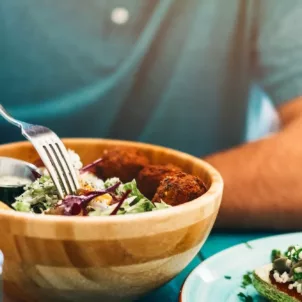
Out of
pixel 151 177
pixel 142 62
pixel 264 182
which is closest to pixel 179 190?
pixel 151 177

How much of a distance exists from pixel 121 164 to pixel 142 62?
0.62 meters

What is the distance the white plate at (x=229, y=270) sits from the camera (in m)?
0.68

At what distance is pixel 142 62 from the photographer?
1409 mm

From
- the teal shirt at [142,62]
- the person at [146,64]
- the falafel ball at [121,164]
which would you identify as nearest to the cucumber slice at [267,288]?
the falafel ball at [121,164]

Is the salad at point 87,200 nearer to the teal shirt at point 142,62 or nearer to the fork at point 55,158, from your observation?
the fork at point 55,158

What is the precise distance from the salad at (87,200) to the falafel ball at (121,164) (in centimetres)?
5

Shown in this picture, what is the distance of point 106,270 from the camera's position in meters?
0.60

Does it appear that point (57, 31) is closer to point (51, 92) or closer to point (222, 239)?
point (51, 92)

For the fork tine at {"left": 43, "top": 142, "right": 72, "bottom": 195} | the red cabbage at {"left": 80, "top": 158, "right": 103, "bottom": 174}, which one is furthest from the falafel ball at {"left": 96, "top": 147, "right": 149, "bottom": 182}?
the fork tine at {"left": 43, "top": 142, "right": 72, "bottom": 195}

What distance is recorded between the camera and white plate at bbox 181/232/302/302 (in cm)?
68

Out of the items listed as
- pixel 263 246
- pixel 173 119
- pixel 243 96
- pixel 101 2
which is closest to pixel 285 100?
pixel 243 96

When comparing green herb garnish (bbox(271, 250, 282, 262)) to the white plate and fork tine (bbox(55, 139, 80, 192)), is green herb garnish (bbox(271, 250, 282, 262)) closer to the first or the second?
the white plate

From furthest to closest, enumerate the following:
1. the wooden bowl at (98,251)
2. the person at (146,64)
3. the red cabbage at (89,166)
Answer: the person at (146,64) → the red cabbage at (89,166) → the wooden bowl at (98,251)

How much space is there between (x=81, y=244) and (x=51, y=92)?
849 mm
